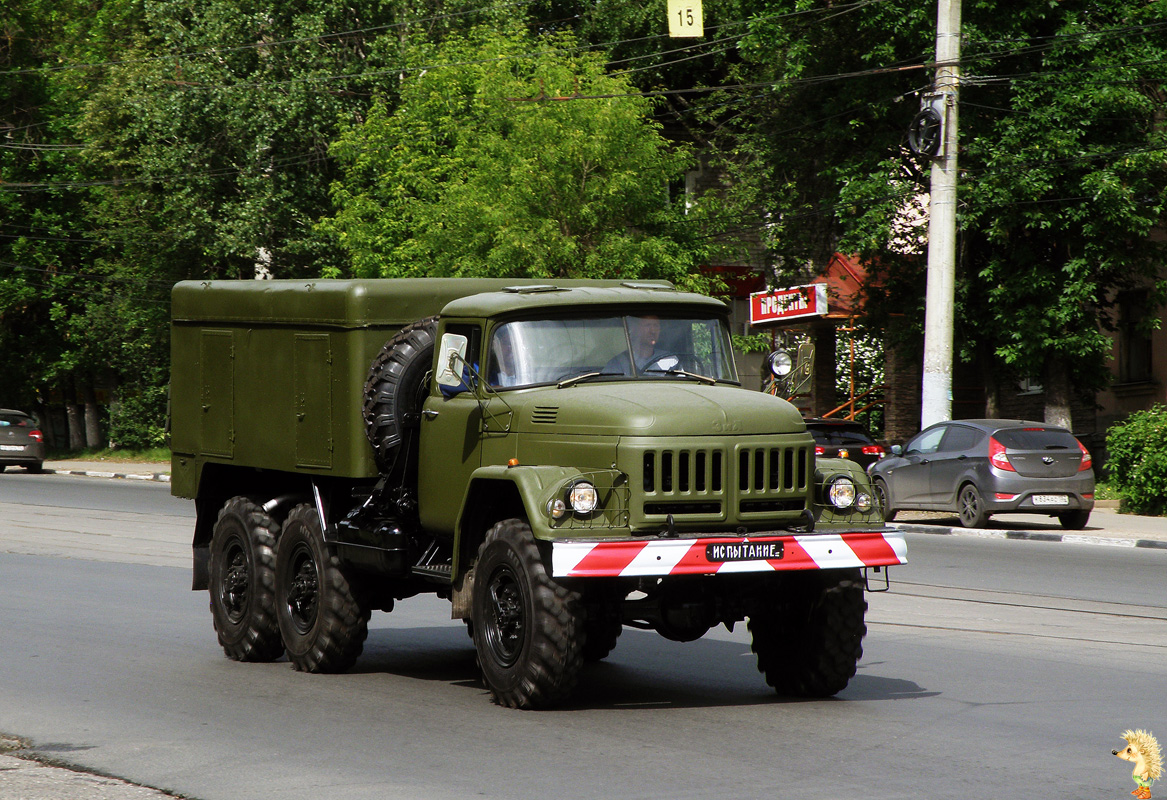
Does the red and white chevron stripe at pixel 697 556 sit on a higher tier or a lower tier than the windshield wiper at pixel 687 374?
lower

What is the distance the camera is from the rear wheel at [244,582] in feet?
34.6

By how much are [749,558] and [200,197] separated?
37.2 metres

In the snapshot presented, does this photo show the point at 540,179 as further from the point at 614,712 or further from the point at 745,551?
the point at 745,551

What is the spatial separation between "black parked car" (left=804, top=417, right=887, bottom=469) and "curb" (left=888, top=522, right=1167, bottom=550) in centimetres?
224

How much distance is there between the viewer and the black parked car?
2538 centimetres

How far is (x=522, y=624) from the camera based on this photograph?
812 centimetres

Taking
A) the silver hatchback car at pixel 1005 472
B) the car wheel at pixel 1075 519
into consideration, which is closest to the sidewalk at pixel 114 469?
the silver hatchback car at pixel 1005 472

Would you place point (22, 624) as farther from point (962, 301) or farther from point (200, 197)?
point (200, 197)

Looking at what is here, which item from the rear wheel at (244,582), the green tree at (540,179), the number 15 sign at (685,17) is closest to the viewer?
the rear wheel at (244,582)

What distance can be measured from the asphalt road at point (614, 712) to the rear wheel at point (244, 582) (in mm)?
190

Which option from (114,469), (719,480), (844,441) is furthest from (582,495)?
(114,469)

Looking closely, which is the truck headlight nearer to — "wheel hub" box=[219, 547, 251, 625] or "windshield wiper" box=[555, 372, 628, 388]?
"windshield wiper" box=[555, 372, 628, 388]

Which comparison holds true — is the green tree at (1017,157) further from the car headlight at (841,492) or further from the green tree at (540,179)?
the car headlight at (841,492)

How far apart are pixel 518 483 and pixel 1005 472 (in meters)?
15.8
